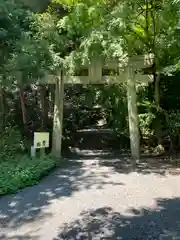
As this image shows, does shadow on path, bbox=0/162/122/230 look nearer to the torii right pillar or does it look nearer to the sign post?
the sign post

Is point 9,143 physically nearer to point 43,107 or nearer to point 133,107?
point 43,107

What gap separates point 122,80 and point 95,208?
3.67 meters

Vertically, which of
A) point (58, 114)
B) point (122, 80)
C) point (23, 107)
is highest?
point (122, 80)

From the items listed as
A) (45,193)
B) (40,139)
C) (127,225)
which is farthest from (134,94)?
(127,225)

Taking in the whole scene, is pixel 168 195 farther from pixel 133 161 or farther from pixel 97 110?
pixel 97 110

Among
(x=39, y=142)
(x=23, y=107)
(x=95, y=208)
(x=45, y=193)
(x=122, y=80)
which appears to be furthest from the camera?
(x=23, y=107)

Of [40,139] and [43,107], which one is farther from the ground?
[43,107]

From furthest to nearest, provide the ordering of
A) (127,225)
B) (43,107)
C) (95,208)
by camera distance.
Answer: (43,107)
(95,208)
(127,225)

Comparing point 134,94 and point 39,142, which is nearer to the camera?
point 39,142

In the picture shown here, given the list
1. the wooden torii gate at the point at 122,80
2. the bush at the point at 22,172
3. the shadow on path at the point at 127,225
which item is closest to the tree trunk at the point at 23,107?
the wooden torii gate at the point at 122,80

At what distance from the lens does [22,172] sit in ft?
19.1

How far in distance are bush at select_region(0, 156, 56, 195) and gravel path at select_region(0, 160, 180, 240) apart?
0.57 ft

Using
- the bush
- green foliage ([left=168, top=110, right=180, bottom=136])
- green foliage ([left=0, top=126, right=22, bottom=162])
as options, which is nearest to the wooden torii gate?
green foliage ([left=168, top=110, right=180, bottom=136])

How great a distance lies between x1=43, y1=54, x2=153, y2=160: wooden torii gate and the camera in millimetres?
7168
